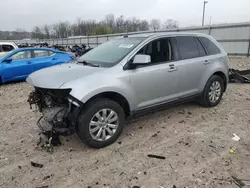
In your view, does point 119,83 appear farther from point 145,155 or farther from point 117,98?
point 145,155

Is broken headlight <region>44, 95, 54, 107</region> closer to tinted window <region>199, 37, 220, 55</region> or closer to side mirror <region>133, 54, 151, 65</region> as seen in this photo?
side mirror <region>133, 54, 151, 65</region>

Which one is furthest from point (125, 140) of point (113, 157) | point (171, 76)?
point (171, 76)

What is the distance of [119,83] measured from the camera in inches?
131

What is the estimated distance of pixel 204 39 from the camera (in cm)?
480

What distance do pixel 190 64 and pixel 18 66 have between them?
6.48 metres

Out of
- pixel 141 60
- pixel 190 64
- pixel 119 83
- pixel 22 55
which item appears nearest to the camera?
pixel 119 83

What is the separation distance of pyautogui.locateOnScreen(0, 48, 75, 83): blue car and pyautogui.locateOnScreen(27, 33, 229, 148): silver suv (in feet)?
13.7

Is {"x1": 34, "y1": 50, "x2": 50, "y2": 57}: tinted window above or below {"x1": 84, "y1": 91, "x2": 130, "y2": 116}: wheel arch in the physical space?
above

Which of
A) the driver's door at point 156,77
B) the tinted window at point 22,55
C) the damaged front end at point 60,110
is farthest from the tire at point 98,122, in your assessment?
the tinted window at point 22,55

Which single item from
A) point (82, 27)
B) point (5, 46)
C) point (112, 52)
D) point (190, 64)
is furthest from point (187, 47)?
point (82, 27)

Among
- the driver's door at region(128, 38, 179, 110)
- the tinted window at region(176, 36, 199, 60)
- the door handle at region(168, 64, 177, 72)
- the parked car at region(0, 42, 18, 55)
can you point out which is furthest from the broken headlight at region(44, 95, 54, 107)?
the parked car at region(0, 42, 18, 55)

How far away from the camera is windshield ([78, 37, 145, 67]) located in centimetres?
361

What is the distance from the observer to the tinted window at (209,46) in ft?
15.6

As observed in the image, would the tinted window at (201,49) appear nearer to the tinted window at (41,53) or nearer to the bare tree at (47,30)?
the tinted window at (41,53)
